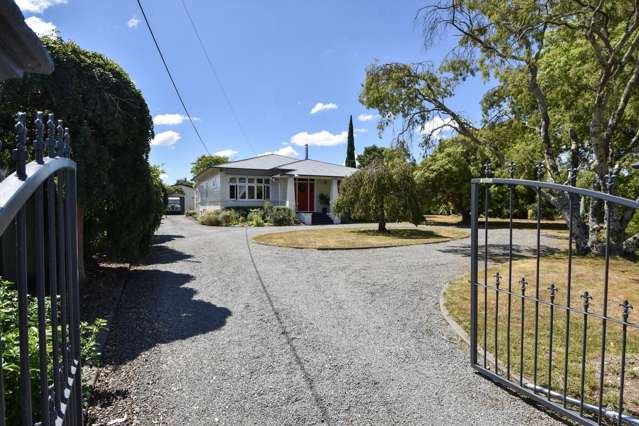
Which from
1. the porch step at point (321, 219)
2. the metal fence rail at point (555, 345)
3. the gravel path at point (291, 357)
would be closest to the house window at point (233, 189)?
the porch step at point (321, 219)

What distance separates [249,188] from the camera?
87.9ft

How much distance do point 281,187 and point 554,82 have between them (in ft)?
57.8

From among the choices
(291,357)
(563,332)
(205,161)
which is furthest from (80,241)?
(205,161)

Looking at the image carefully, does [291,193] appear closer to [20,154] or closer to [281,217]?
[281,217]

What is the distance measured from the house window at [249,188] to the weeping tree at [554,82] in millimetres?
13746

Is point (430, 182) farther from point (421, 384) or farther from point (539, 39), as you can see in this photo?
point (421, 384)

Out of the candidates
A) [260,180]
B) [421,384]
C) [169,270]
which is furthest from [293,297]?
[260,180]

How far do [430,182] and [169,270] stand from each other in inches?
746

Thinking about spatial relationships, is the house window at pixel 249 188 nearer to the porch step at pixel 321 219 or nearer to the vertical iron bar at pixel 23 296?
the porch step at pixel 321 219

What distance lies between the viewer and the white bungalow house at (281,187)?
2538cm

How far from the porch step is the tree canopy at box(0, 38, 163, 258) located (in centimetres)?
1716

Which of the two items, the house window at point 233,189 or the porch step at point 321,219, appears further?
the house window at point 233,189

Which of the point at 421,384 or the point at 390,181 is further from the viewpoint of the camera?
the point at 390,181

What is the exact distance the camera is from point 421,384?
361 cm
